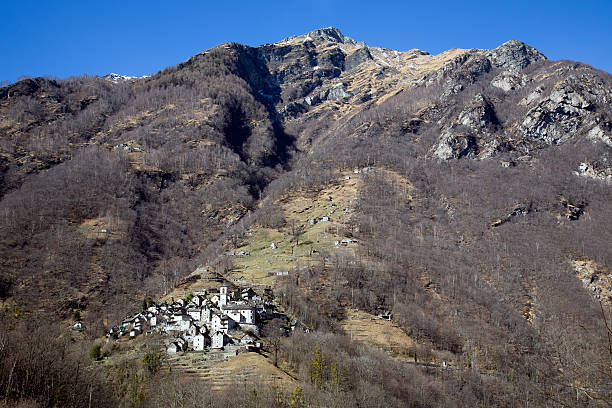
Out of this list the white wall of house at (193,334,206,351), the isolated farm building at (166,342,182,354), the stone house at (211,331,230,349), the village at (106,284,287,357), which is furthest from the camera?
the village at (106,284,287,357)

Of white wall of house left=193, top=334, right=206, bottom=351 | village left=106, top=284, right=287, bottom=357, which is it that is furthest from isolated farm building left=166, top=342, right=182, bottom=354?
Result: white wall of house left=193, top=334, right=206, bottom=351

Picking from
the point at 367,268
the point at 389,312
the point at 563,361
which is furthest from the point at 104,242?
the point at 563,361

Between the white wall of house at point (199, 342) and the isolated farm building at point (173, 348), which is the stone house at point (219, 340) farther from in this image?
the isolated farm building at point (173, 348)

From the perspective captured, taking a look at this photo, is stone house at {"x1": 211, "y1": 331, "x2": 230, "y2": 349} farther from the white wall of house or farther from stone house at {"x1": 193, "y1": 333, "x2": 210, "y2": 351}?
the white wall of house

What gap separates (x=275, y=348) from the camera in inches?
2822

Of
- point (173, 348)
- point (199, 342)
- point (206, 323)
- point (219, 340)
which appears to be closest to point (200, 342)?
point (199, 342)

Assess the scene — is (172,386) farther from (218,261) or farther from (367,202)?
(367,202)

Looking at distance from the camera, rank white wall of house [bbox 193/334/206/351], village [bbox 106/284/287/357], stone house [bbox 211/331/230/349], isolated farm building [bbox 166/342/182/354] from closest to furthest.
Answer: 1. isolated farm building [bbox 166/342/182/354]
2. white wall of house [bbox 193/334/206/351]
3. stone house [bbox 211/331/230/349]
4. village [bbox 106/284/287/357]

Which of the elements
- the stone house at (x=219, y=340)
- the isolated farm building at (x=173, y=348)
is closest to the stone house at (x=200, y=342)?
the stone house at (x=219, y=340)

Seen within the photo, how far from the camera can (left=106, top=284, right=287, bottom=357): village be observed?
71438mm

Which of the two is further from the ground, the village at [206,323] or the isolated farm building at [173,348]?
the village at [206,323]

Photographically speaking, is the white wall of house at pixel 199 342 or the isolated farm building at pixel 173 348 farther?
the white wall of house at pixel 199 342

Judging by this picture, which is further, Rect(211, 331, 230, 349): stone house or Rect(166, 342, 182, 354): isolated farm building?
Rect(211, 331, 230, 349): stone house

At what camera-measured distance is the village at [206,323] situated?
71438 millimetres
